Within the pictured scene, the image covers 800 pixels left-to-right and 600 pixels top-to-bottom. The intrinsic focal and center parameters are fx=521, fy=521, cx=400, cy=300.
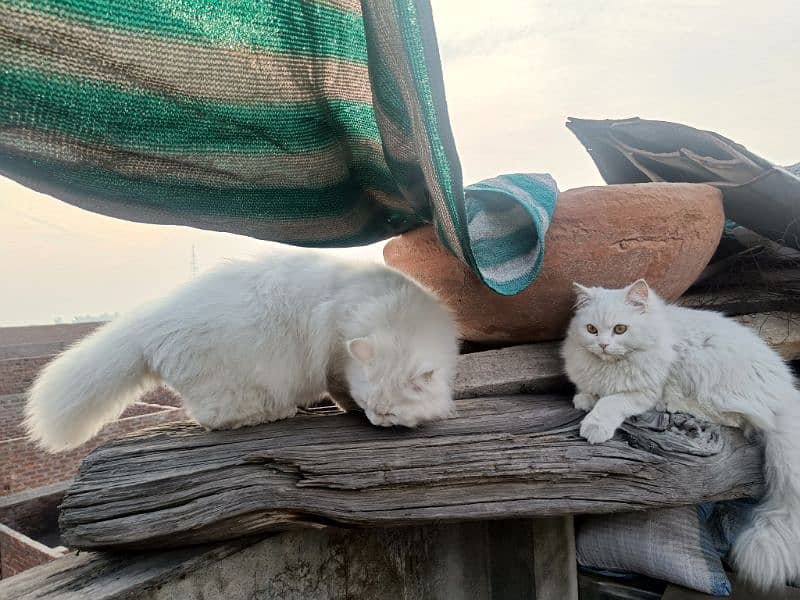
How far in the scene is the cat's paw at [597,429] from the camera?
1326 mm

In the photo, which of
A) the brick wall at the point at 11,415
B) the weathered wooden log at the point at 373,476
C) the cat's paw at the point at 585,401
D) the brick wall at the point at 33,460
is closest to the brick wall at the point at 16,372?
the brick wall at the point at 11,415

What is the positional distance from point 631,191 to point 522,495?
882 mm

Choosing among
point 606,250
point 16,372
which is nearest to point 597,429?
point 606,250

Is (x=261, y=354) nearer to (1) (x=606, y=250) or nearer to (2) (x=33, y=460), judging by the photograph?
(1) (x=606, y=250)

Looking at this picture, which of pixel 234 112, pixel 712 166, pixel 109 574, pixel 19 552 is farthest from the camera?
pixel 19 552

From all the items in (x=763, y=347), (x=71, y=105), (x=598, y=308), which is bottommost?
(x=763, y=347)

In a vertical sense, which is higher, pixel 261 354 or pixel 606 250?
pixel 606 250

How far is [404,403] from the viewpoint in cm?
130

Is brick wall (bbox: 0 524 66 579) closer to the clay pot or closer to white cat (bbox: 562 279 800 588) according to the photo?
the clay pot

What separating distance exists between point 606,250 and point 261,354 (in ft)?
3.23

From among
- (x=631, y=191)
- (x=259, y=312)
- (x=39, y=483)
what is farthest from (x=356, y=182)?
(x=39, y=483)

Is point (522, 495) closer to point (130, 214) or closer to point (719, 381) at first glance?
point (719, 381)

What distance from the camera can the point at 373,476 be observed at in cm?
128

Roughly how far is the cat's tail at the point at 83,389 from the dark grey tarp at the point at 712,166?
158cm
